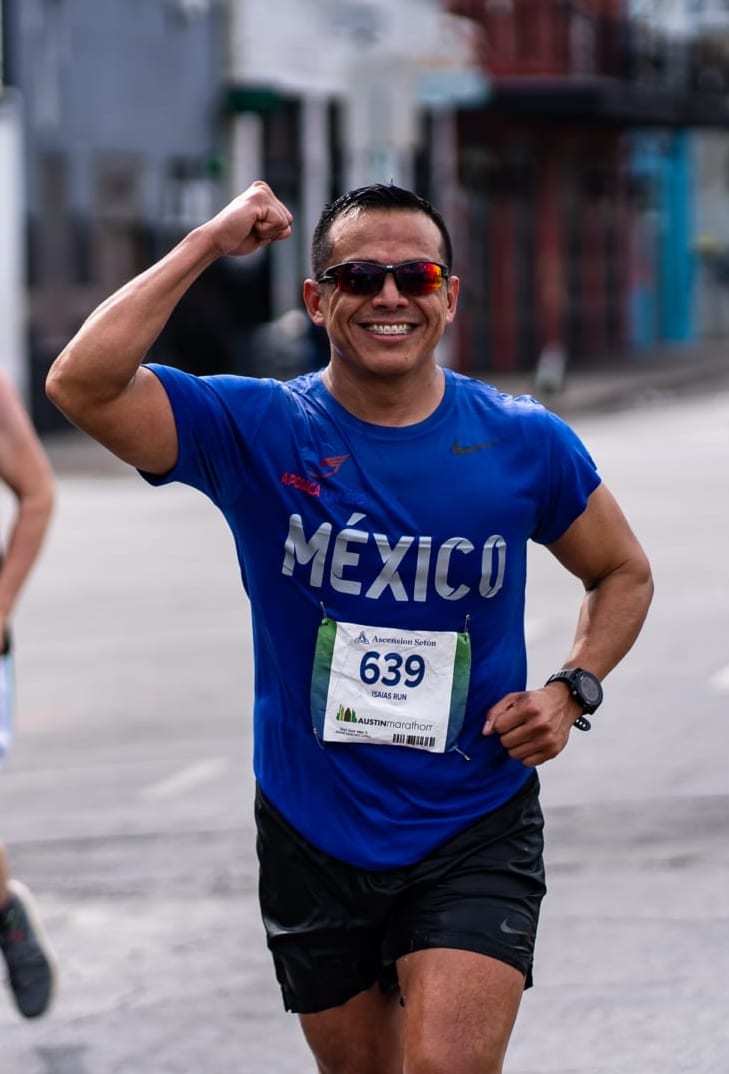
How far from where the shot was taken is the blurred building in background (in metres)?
27.0

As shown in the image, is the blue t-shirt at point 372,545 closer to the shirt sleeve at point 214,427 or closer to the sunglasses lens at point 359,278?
the shirt sleeve at point 214,427

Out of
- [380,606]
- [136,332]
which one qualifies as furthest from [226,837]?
[136,332]

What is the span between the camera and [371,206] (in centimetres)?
406

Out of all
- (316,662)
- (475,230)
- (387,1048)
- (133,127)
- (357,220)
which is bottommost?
(475,230)

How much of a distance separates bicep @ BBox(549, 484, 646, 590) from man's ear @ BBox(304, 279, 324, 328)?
0.55 m

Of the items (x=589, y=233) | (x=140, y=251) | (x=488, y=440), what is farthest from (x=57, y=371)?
(x=589, y=233)

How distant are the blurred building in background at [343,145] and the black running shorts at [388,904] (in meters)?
22.0

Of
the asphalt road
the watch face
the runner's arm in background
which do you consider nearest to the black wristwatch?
the watch face

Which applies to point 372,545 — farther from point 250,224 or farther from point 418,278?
point 250,224

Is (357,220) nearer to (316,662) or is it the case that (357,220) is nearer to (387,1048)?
(316,662)

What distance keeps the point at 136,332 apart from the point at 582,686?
982 millimetres

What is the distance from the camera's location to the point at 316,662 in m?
4.07

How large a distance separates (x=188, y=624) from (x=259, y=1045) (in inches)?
279

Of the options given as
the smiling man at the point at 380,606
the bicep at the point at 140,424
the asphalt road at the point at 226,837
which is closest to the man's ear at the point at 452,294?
the smiling man at the point at 380,606
